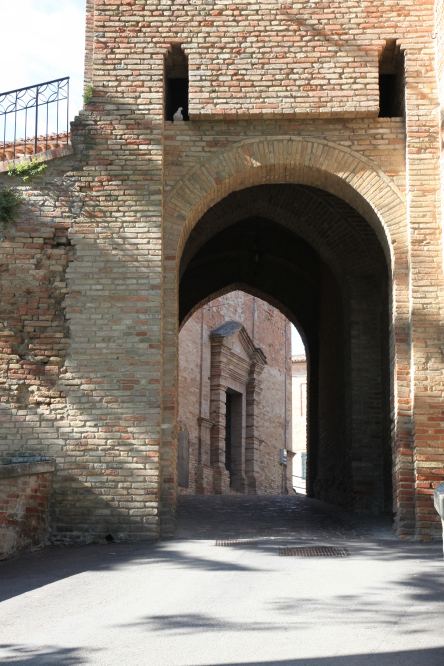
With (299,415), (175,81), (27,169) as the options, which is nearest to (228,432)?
(175,81)

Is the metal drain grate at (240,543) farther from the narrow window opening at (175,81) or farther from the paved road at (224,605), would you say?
the narrow window opening at (175,81)

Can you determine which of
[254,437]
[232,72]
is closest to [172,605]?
[232,72]

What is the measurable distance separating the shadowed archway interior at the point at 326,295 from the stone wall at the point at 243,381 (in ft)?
11.0

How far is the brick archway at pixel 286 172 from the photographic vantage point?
7.88m

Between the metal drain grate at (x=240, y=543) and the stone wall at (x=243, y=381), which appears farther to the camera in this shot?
the stone wall at (x=243, y=381)

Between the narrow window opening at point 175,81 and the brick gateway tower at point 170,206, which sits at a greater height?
the narrow window opening at point 175,81

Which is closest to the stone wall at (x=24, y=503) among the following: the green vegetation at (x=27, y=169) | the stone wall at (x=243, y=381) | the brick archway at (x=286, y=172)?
the brick archway at (x=286, y=172)

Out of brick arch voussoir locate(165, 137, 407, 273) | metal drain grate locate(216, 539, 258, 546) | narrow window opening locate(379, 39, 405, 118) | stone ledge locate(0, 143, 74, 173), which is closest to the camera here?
metal drain grate locate(216, 539, 258, 546)

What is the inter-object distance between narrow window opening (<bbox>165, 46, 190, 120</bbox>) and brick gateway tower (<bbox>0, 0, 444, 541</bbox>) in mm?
25

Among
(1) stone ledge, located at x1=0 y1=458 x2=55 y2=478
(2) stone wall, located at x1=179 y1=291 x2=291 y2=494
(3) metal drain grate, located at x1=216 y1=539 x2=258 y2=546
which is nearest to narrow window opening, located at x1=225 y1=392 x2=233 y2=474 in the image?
(2) stone wall, located at x1=179 y1=291 x2=291 y2=494

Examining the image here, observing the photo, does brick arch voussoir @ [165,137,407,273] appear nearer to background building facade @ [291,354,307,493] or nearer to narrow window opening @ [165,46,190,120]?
narrow window opening @ [165,46,190,120]

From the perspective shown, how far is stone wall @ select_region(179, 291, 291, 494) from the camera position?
1733 cm

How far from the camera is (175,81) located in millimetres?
9297

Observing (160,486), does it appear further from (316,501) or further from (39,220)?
(316,501)
